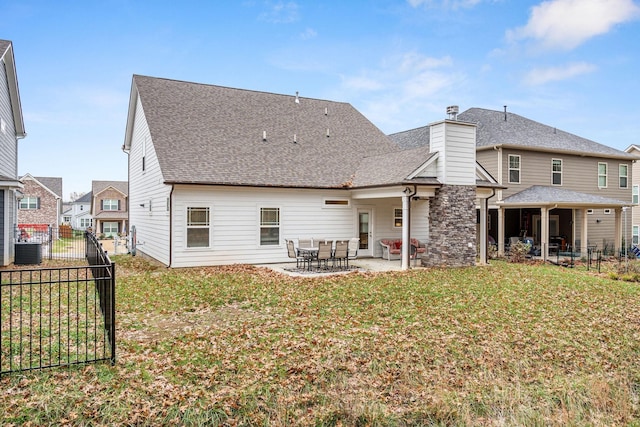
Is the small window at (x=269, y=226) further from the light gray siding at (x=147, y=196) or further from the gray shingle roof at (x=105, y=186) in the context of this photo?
the gray shingle roof at (x=105, y=186)

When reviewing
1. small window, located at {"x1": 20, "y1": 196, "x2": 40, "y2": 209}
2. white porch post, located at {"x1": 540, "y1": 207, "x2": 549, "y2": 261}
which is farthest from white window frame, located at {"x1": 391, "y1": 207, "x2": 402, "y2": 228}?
small window, located at {"x1": 20, "y1": 196, "x2": 40, "y2": 209}

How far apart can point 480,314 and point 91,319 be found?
7.75 metres

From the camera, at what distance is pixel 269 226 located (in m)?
15.9

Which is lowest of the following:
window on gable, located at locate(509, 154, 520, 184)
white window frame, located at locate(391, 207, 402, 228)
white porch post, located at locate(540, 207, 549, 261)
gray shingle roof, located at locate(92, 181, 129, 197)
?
white porch post, located at locate(540, 207, 549, 261)

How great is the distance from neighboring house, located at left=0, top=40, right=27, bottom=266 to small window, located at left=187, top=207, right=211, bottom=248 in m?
6.01

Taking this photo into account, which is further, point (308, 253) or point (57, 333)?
point (308, 253)

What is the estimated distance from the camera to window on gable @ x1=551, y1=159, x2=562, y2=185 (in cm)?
2202

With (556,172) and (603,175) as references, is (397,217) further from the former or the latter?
(603,175)

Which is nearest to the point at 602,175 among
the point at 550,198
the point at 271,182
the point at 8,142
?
the point at 550,198

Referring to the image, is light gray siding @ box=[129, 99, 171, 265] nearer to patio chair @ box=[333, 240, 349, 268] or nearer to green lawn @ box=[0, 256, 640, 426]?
green lawn @ box=[0, 256, 640, 426]

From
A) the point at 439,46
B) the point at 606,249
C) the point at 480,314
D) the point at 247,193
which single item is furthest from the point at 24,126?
the point at 606,249

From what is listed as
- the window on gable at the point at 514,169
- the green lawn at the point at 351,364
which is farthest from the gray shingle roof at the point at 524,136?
the green lawn at the point at 351,364

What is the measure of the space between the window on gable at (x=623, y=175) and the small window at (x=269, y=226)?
2126 cm

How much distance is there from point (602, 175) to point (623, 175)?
2.08 meters
